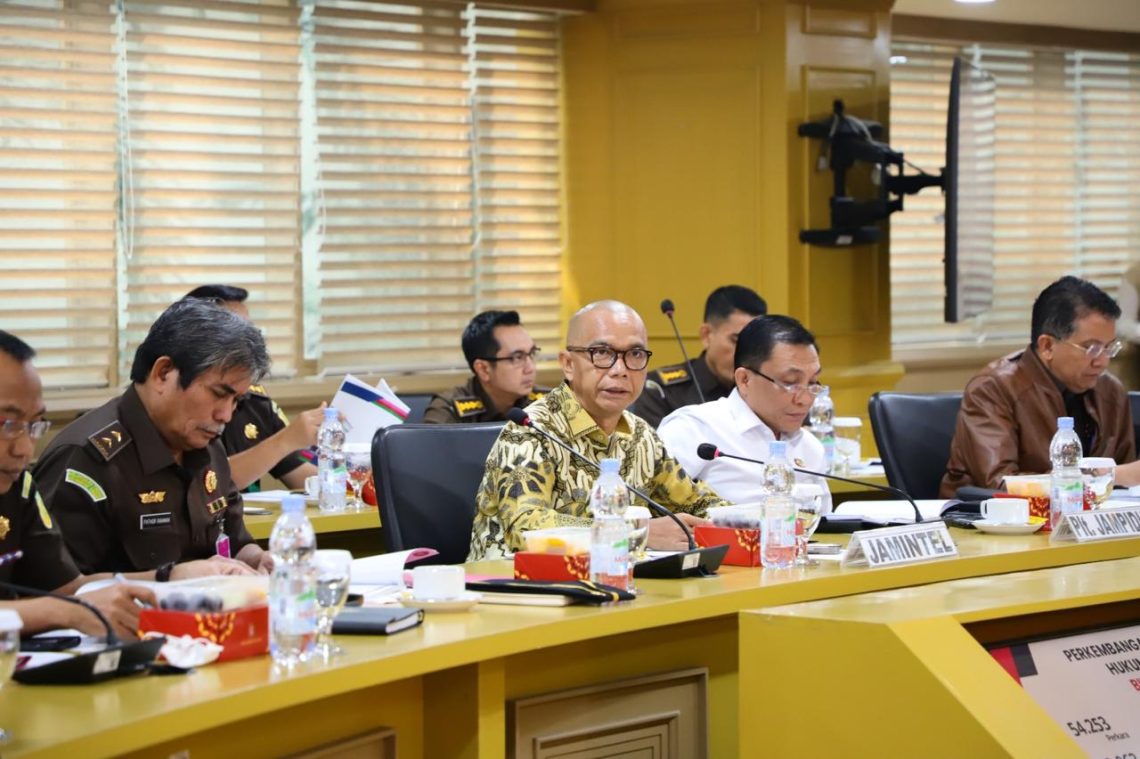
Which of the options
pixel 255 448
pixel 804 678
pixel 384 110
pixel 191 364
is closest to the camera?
pixel 804 678

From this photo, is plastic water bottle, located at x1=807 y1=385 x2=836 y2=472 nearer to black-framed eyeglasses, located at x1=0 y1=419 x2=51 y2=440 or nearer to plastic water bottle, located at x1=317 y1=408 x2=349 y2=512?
plastic water bottle, located at x1=317 y1=408 x2=349 y2=512

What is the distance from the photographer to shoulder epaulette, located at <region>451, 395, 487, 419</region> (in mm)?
4461

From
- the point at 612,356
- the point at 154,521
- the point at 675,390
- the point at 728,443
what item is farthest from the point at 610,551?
the point at 675,390

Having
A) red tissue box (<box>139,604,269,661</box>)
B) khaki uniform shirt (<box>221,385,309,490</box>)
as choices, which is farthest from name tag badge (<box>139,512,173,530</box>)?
khaki uniform shirt (<box>221,385,309,490</box>)

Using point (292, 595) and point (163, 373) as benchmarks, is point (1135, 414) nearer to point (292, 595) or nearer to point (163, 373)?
point (163, 373)

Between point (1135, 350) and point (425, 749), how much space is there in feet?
20.7

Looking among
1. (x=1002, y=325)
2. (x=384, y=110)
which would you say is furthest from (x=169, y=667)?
(x=1002, y=325)

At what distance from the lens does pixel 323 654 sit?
1.88m

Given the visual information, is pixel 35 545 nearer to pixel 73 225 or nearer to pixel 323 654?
pixel 323 654

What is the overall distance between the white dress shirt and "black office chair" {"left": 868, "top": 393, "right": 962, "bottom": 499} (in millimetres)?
280

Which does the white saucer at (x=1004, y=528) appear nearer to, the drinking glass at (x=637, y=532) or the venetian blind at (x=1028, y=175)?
the drinking glass at (x=637, y=532)

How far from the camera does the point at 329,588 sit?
6.44ft

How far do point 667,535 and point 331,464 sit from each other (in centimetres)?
137

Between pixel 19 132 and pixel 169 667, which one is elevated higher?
pixel 19 132
